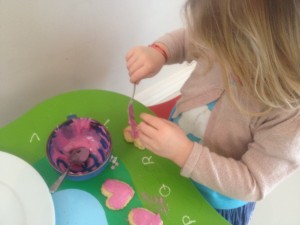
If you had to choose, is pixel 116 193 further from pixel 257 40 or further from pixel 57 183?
pixel 257 40

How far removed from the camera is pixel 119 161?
0.60 m

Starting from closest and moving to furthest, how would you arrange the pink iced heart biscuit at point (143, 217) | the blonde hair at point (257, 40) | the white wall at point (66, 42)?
the blonde hair at point (257, 40), the pink iced heart biscuit at point (143, 217), the white wall at point (66, 42)

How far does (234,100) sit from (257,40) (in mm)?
144

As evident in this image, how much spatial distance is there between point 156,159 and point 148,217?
12cm

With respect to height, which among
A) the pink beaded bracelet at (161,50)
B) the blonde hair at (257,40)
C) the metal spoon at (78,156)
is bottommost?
the metal spoon at (78,156)

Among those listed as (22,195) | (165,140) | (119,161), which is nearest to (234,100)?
(165,140)

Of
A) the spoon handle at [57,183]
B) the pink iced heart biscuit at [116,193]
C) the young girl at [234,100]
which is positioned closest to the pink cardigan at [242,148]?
the young girl at [234,100]

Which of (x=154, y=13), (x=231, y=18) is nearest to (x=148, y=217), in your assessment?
(x=231, y=18)

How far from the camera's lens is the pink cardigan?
525 mm

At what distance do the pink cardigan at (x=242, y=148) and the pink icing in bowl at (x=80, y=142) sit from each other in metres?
0.17

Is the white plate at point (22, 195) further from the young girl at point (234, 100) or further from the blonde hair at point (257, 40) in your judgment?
the blonde hair at point (257, 40)

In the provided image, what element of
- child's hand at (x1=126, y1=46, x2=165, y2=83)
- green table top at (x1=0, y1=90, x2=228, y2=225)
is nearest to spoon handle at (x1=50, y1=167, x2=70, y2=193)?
green table top at (x1=0, y1=90, x2=228, y2=225)

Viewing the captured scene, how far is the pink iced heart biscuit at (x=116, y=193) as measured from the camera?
540mm

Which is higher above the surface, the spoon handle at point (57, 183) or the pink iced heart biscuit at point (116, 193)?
the spoon handle at point (57, 183)
